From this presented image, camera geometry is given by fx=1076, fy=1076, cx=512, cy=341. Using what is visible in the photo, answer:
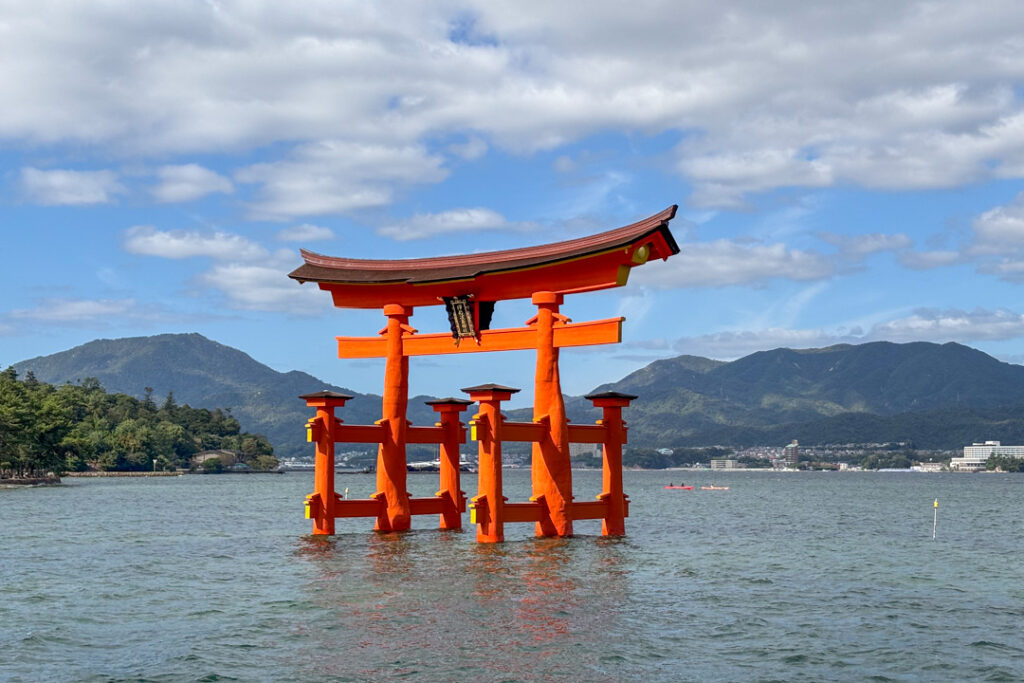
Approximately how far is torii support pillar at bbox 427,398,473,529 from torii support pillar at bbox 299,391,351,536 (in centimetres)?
339

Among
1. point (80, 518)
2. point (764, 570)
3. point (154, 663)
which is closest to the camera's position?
point (154, 663)

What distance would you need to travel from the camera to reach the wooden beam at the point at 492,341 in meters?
29.7

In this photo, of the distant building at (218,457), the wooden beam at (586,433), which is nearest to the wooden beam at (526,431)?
the wooden beam at (586,433)

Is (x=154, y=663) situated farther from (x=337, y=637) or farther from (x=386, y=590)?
(x=386, y=590)

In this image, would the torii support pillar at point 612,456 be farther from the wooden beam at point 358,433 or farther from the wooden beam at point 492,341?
the wooden beam at point 358,433

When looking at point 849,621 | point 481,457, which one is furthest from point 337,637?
point 481,457

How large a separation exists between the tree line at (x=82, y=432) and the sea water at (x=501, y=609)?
60.0 metres

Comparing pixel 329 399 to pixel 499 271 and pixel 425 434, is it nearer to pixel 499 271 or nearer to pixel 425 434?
pixel 425 434

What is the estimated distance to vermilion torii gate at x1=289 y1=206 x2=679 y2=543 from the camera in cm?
2991

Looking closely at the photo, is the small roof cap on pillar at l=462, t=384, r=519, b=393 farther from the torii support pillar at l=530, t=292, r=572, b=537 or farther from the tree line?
the tree line

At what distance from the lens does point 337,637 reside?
1792 centimetres

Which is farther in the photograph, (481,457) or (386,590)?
(481,457)

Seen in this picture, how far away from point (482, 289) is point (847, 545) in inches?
658

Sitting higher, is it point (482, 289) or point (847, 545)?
point (482, 289)
